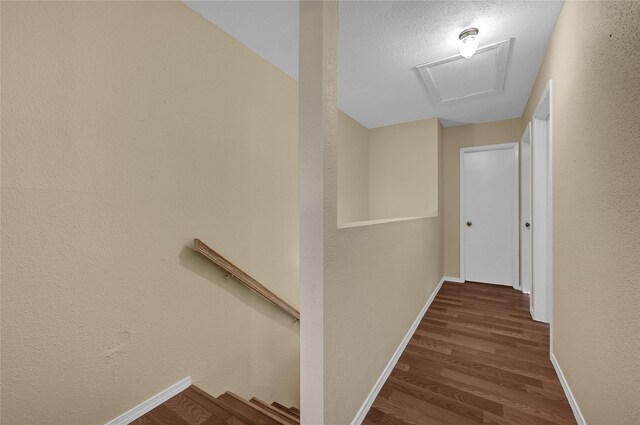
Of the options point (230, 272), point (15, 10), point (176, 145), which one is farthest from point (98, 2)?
point (230, 272)

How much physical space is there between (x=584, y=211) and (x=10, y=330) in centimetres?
252

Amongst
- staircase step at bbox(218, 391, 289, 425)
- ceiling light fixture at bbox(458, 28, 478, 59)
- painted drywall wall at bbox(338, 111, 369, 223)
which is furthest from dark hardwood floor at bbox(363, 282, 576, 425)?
ceiling light fixture at bbox(458, 28, 478, 59)

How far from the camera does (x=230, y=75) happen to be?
189 centimetres

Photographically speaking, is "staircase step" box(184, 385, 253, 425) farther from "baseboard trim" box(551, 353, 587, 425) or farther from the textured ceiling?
the textured ceiling

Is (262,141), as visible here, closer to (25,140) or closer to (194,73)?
(194,73)

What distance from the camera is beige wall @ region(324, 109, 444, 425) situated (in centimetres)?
112

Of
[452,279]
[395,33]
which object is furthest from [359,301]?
[452,279]

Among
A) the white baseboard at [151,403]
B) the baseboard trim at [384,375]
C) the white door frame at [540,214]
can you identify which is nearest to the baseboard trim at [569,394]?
the white door frame at [540,214]

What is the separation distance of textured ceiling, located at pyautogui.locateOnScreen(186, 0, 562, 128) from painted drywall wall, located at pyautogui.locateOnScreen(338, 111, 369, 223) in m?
0.71

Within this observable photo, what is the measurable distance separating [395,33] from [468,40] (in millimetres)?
495

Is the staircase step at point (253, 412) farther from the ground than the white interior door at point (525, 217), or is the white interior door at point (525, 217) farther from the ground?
the white interior door at point (525, 217)

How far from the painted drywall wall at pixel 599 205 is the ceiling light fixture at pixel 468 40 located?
46 centimetres

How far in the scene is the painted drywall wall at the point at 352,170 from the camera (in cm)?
334

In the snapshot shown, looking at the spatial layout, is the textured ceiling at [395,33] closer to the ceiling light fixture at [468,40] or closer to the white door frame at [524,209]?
A: the ceiling light fixture at [468,40]
